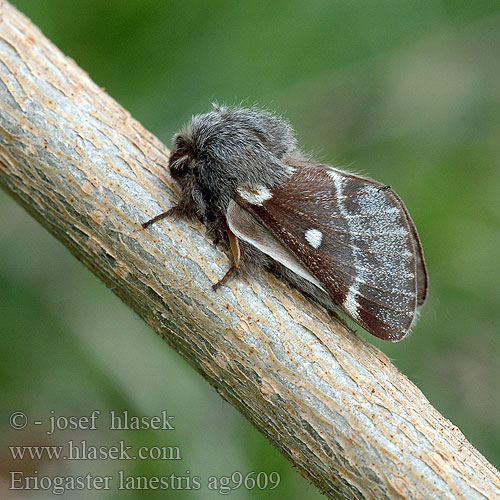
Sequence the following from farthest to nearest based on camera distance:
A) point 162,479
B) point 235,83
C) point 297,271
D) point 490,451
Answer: point 235,83 → point 490,451 → point 162,479 → point 297,271

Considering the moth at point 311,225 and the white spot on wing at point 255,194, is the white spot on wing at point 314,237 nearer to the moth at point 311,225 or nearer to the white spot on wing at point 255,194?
the moth at point 311,225

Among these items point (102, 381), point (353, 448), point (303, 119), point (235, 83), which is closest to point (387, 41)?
point (303, 119)

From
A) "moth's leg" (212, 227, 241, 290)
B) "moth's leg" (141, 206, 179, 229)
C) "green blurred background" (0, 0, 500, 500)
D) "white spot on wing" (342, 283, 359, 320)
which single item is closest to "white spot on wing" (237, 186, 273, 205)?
"moth's leg" (212, 227, 241, 290)

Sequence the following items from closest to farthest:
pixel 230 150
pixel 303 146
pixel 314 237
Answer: pixel 314 237
pixel 230 150
pixel 303 146

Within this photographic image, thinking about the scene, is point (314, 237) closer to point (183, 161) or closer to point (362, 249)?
point (362, 249)

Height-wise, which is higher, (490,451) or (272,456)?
(490,451)

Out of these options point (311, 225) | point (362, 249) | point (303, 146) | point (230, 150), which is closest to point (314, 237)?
point (311, 225)

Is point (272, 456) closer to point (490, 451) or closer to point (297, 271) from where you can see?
point (490, 451)

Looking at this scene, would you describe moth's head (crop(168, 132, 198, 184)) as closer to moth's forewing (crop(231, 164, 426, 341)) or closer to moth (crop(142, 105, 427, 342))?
moth (crop(142, 105, 427, 342))
